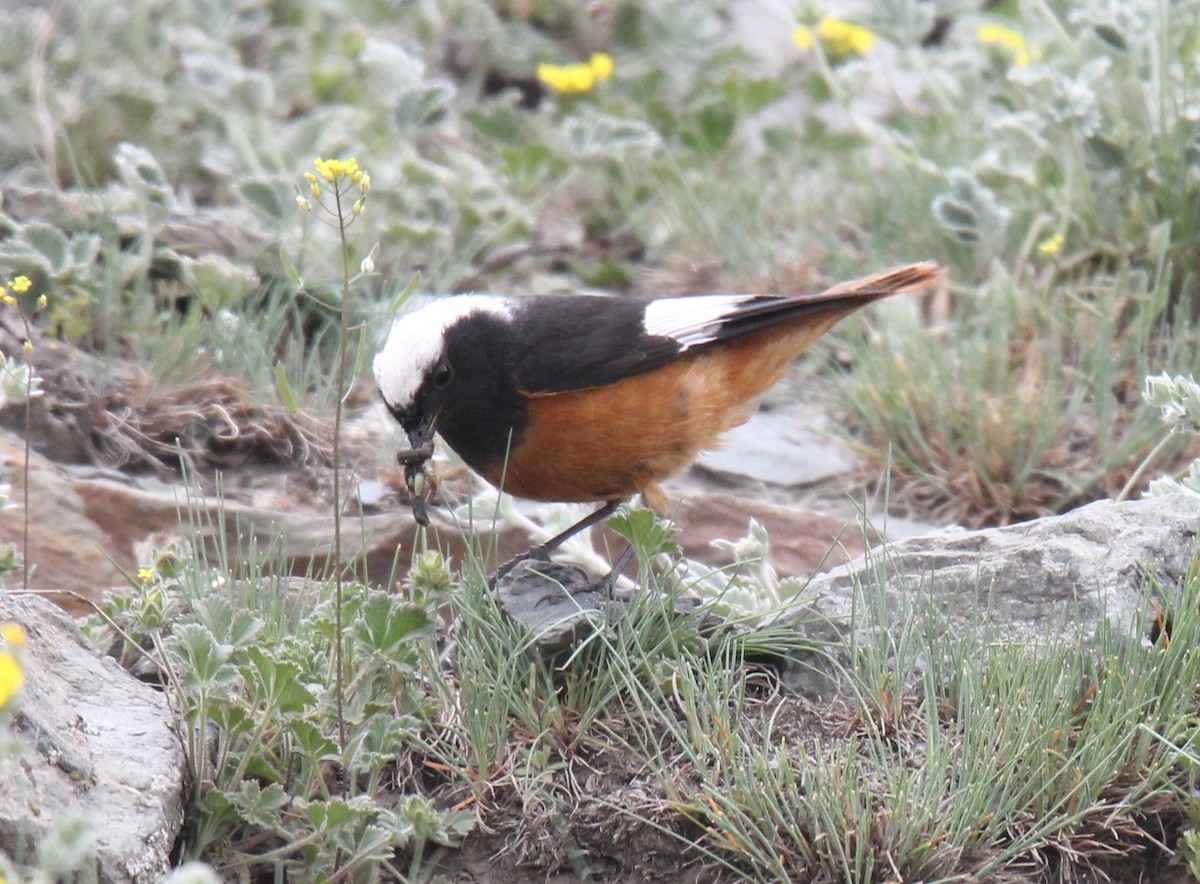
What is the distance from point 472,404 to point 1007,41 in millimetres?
4375

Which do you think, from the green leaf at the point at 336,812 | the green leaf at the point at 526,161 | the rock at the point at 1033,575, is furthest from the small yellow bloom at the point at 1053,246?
the green leaf at the point at 336,812

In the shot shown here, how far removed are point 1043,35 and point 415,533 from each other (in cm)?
455

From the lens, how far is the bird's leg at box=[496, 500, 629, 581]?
12.9ft

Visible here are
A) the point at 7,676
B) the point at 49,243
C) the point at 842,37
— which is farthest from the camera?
the point at 842,37

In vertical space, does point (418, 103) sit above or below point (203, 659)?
above

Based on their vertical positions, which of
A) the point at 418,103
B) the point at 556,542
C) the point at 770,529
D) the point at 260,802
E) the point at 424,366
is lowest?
the point at 770,529

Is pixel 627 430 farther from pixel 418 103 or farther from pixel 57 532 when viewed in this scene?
pixel 418 103

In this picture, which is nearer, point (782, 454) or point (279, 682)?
point (279, 682)

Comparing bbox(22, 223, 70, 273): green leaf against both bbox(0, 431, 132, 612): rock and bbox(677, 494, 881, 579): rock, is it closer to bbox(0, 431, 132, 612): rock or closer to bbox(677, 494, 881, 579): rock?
bbox(0, 431, 132, 612): rock

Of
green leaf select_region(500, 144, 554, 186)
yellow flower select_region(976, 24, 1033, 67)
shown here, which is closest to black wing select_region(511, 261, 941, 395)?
green leaf select_region(500, 144, 554, 186)

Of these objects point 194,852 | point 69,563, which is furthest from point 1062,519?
point 69,563

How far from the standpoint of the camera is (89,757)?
2.77 metres

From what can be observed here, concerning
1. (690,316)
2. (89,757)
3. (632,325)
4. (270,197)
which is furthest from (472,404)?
(270,197)

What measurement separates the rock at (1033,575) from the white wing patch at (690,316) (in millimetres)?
993
